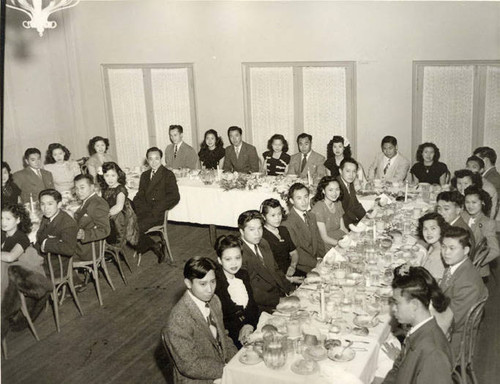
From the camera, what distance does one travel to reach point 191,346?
11.1 feet

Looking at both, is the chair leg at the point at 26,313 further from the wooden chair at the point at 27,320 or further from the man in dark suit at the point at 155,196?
the man in dark suit at the point at 155,196

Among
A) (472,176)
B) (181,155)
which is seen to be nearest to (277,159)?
(181,155)

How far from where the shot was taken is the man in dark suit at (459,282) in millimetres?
3953

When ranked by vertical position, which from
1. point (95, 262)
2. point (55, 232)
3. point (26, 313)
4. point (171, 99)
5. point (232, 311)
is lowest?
point (26, 313)

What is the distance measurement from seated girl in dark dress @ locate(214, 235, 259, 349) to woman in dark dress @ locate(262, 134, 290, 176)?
442cm

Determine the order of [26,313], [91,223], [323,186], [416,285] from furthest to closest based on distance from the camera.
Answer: [91,223], [323,186], [26,313], [416,285]

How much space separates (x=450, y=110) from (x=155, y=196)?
462cm

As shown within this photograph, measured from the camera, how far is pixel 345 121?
9242mm

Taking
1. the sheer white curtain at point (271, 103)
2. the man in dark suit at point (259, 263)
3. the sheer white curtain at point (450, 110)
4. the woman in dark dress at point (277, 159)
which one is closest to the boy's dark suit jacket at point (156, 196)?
the woman in dark dress at point (277, 159)

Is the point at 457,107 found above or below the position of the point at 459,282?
above

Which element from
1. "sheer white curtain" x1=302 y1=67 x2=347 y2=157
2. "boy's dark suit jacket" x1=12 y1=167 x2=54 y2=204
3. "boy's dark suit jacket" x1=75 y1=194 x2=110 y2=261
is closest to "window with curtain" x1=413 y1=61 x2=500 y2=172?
"sheer white curtain" x1=302 y1=67 x2=347 y2=157

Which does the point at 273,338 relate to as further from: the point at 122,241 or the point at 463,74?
the point at 463,74

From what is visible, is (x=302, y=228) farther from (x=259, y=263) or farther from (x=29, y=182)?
(x=29, y=182)

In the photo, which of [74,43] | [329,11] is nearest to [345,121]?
[329,11]
